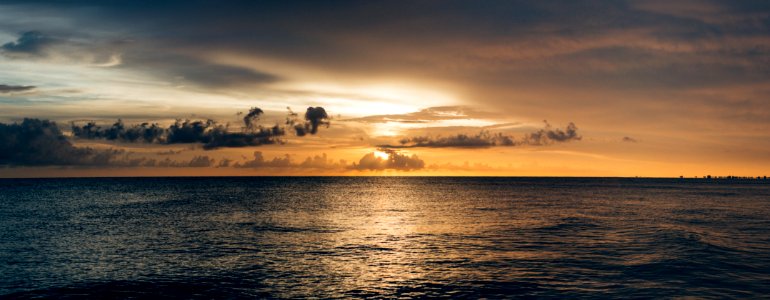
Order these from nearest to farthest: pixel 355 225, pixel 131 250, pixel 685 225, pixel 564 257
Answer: pixel 564 257, pixel 131 250, pixel 685 225, pixel 355 225

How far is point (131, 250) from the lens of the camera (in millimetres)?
50375

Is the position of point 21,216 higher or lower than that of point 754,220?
lower

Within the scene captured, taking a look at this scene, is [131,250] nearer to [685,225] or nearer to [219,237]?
[219,237]

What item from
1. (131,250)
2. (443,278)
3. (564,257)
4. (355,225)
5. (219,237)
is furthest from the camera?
(355,225)

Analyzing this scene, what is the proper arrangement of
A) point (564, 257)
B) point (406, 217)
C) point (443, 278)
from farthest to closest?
point (406, 217), point (564, 257), point (443, 278)

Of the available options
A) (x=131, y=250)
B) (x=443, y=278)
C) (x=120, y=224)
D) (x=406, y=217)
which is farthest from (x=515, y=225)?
(x=120, y=224)

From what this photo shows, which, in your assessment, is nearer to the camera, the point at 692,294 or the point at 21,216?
the point at 692,294

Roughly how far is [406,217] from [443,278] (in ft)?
167

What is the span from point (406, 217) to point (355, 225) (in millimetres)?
15540

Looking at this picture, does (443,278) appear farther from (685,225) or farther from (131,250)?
(685,225)

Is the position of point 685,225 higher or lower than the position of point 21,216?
higher

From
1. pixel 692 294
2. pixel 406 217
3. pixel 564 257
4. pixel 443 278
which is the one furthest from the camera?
pixel 406 217

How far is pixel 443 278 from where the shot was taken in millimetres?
36781

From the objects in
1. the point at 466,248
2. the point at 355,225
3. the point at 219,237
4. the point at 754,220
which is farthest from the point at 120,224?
the point at 754,220
